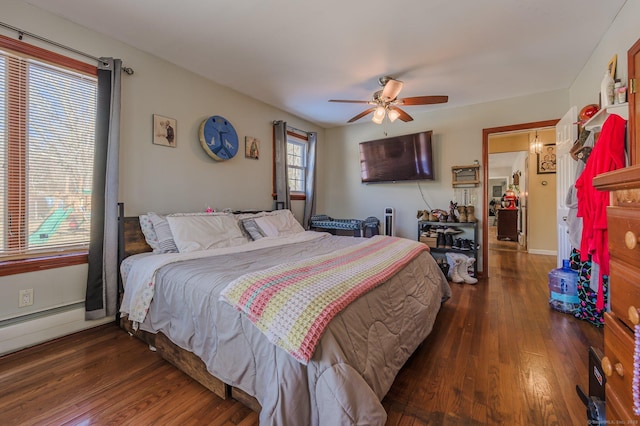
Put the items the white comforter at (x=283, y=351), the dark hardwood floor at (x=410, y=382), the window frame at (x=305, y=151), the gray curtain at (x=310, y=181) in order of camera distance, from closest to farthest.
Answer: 1. the white comforter at (x=283, y=351)
2. the dark hardwood floor at (x=410, y=382)
3. the window frame at (x=305, y=151)
4. the gray curtain at (x=310, y=181)

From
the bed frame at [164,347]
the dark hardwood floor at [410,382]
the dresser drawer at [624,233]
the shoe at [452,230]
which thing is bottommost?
the dark hardwood floor at [410,382]

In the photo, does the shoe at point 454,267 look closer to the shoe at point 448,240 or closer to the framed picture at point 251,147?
the shoe at point 448,240

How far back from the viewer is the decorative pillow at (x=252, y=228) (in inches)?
119

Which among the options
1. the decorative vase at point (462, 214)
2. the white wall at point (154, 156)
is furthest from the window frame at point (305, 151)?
the decorative vase at point (462, 214)

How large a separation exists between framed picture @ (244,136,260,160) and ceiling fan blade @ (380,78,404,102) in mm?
1796

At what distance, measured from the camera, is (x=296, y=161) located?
4.76 m

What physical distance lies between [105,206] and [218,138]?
4.58ft

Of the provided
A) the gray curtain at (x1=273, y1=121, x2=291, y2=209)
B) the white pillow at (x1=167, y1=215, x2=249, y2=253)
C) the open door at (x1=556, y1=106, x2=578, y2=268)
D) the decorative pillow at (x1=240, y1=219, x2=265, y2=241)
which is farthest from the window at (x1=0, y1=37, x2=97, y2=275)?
the open door at (x1=556, y1=106, x2=578, y2=268)

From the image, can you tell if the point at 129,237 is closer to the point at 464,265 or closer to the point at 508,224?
the point at 464,265

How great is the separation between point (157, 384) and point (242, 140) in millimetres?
2851

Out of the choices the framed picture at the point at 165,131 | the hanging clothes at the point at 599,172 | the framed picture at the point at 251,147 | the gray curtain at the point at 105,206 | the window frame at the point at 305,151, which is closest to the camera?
the hanging clothes at the point at 599,172

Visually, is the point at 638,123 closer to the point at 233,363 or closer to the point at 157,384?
the point at 233,363

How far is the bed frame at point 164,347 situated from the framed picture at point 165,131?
2.51ft

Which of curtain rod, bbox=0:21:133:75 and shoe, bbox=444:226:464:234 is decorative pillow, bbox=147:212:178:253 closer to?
curtain rod, bbox=0:21:133:75
